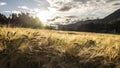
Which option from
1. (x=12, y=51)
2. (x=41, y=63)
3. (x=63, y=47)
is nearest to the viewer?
(x=41, y=63)

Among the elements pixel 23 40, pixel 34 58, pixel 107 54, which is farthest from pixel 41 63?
pixel 107 54

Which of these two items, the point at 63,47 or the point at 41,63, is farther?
the point at 63,47

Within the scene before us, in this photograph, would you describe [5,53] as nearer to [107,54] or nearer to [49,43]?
[49,43]

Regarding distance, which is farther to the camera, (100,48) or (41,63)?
(100,48)

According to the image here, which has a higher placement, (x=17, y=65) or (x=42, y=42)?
(x=42, y=42)

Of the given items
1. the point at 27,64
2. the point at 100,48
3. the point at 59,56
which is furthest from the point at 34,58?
the point at 100,48

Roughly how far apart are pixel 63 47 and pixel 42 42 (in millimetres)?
677

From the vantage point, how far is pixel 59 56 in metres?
5.38

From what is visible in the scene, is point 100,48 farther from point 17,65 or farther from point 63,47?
point 17,65

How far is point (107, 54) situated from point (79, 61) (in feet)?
2.91

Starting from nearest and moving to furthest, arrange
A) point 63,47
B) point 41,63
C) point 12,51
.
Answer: point 41,63, point 12,51, point 63,47

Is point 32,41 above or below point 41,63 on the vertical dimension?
above

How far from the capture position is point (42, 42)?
6.21m

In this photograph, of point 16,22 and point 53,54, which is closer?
point 53,54
